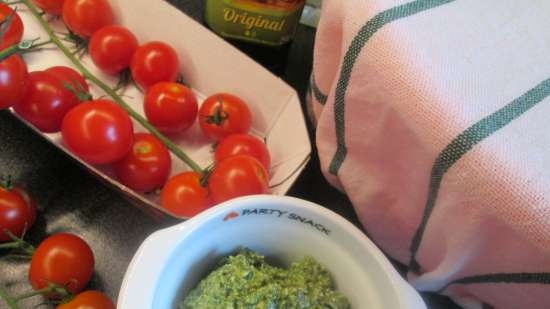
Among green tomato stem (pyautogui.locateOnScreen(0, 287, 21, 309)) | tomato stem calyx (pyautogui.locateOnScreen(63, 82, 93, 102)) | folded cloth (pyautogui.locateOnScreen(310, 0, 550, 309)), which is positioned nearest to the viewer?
folded cloth (pyautogui.locateOnScreen(310, 0, 550, 309))

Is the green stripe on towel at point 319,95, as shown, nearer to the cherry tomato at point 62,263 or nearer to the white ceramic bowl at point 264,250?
Answer: the white ceramic bowl at point 264,250

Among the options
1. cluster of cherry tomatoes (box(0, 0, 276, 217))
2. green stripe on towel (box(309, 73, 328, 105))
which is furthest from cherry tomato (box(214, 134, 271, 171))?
green stripe on towel (box(309, 73, 328, 105))

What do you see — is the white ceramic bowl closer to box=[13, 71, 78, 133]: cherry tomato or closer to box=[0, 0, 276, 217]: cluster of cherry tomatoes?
box=[0, 0, 276, 217]: cluster of cherry tomatoes

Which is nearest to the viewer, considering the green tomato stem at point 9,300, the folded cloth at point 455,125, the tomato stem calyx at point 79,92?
the folded cloth at point 455,125

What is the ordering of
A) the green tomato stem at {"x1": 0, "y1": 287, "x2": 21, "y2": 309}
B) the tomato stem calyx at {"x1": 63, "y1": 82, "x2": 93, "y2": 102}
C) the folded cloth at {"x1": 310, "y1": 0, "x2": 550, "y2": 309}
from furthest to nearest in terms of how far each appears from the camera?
the tomato stem calyx at {"x1": 63, "y1": 82, "x2": 93, "y2": 102} < the green tomato stem at {"x1": 0, "y1": 287, "x2": 21, "y2": 309} < the folded cloth at {"x1": 310, "y1": 0, "x2": 550, "y2": 309}

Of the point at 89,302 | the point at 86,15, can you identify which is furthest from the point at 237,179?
the point at 86,15

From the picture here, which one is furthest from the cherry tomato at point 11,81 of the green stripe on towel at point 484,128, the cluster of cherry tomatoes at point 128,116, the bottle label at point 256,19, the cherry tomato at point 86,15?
the green stripe on towel at point 484,128

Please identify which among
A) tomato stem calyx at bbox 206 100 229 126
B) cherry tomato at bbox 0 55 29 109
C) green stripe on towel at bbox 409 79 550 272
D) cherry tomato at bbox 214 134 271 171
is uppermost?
green stripe on towel at bbox 409 79 550 272
